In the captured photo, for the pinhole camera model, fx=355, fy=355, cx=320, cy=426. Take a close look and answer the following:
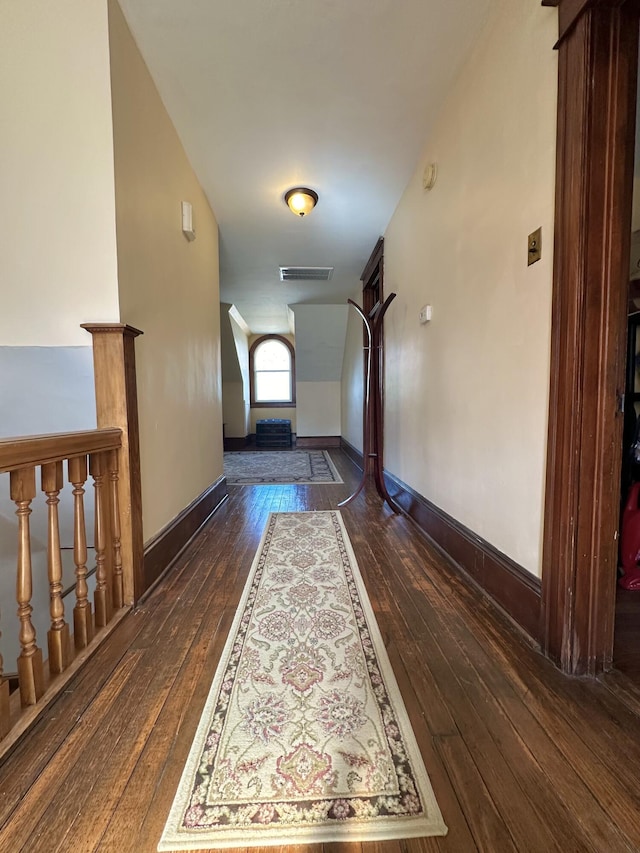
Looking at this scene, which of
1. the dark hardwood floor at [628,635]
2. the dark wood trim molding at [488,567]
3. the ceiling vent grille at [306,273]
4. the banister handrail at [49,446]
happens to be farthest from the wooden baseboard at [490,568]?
the ceiling vent grille at [306,273]

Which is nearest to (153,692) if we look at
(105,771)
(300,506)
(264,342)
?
(105,771)

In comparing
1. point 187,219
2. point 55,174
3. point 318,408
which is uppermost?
point 187,219

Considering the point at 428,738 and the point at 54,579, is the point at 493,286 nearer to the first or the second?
the point at 428,738

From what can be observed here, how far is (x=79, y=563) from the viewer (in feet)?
4.07

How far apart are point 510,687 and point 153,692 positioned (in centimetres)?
106

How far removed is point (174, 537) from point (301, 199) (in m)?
2.50

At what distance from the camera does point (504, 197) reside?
141cm

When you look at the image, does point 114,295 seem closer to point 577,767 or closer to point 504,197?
point 504,197

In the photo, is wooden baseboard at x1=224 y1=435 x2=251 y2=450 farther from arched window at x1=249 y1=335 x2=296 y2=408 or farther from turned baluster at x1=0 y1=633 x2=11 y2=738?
turned baluster at x1=0 y1=633 x2=11 y2=738

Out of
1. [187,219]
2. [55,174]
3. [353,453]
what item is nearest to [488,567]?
[55,174]

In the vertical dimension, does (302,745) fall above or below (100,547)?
below

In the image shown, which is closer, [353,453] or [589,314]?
[589,314]

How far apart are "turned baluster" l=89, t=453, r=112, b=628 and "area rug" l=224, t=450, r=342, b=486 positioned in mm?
2462

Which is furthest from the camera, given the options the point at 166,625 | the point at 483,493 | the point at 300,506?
the point at 300,506
